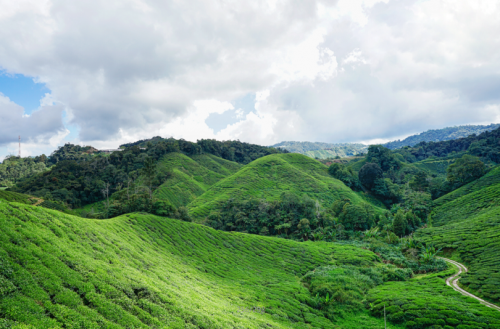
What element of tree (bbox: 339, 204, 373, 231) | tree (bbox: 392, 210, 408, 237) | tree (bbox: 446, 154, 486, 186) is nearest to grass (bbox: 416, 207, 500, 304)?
tree (bbox: 392, 210, 408, 237)

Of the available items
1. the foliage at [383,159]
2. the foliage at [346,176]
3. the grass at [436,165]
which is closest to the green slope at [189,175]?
the foliage at [346,176]

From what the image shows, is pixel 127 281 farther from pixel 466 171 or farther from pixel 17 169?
pixel 17 169

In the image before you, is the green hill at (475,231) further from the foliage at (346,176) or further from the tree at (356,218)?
the foliage at (346,176)

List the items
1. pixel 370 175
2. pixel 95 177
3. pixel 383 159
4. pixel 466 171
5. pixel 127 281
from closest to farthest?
1. pixel 127 281
2. pixel 466 171
3. pixel 95 177
4. pixel 370 175
5. pixel 383 159

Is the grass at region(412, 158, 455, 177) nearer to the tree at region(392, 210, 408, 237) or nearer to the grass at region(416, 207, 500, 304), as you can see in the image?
the grass at region(416, 207, 500, 304)

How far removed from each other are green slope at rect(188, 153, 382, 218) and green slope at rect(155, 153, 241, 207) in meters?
9.27

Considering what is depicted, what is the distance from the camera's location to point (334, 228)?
71062mm

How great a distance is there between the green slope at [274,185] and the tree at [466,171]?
3728 cm

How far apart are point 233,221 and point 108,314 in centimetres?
6030

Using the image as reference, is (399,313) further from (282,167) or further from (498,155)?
(498,155)

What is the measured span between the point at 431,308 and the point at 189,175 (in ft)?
367

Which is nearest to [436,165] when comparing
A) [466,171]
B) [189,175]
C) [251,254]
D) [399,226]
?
[466,171]

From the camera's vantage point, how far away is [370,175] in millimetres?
118438

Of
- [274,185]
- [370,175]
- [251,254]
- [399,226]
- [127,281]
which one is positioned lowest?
[399,226]
